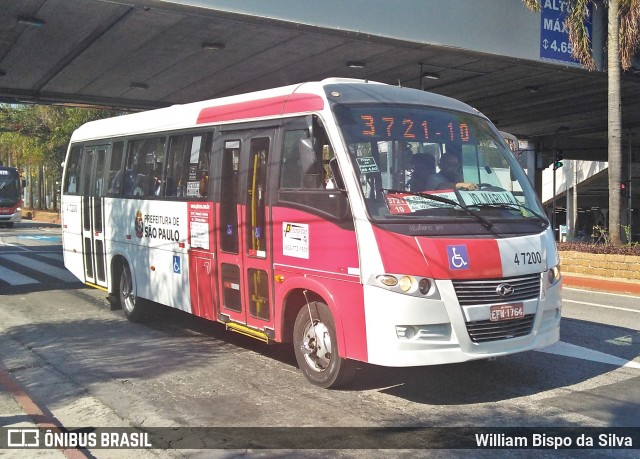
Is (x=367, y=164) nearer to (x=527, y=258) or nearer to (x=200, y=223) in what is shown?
(x=527, y=258)

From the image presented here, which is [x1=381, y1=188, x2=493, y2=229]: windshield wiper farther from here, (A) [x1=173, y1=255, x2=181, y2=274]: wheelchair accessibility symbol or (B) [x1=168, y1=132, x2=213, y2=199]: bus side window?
(A) [x1=173, y1=255, x2=181, y2=274]: wheelchair accessibility symbol

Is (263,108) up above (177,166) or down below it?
above

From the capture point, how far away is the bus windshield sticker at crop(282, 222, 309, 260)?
6809 mm

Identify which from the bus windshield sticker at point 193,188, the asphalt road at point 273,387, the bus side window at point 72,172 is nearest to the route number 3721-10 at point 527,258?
the asphalt road at point 273,387

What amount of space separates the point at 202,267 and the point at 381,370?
2620 mm

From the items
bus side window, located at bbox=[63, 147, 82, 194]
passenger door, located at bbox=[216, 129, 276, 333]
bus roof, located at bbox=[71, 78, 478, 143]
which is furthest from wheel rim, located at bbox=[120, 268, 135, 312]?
passenger door, located at bbox=[216, 129, 276, 333]

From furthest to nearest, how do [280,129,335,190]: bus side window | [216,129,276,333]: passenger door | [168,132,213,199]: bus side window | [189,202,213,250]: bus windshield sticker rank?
[168,132,213,199]: bus side window
[189,202,213,250]: bus windshield sticker
[216,129,276,333]: passenger door
[280,129,335,190]: bus side window

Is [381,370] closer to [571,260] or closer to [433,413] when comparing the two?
[433,413]

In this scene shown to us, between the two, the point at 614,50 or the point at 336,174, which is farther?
the point at 614,50

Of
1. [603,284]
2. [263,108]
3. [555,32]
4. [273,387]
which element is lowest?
[603,284]

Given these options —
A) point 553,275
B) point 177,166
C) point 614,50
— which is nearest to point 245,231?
point 177,166

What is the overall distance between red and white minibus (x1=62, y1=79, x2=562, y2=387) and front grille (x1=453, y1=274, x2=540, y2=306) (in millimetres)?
15

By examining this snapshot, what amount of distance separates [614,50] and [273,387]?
540 inches

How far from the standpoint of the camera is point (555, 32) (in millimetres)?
16797
